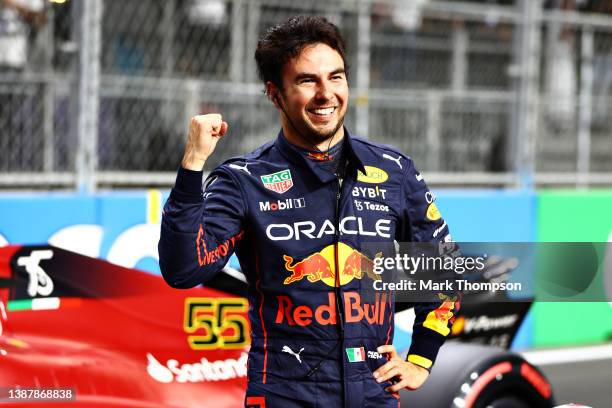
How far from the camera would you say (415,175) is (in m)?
3.03

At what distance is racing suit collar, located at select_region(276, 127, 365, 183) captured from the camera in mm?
2871

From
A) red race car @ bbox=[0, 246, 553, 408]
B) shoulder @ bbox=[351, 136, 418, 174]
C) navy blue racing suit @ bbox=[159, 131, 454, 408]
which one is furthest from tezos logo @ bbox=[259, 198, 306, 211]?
red race car @ bbox=[0, 246, 553, 408]

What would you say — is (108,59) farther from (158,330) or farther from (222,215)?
(222,215)

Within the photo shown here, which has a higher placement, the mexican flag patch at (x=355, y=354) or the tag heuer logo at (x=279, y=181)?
the tag heuer logo at (x=279, y=181)

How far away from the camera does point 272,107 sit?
845 cm

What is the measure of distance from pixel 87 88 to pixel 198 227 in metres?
4.10

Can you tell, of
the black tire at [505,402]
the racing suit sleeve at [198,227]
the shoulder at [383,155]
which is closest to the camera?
the racing suit sleeve at [198,227]

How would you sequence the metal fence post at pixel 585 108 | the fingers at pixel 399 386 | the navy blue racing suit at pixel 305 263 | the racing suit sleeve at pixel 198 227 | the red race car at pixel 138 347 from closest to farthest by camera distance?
the racing suit sleeve at pixel 198 227 → the navy blue racing suit at pixel 305 263 → the fingers at pixel 399 386 → the red race car at pixel 138 347 → the metal fence post at pixel 585 108

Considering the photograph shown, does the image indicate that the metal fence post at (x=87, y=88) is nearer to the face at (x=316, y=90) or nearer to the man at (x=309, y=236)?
the man at (x=309, y=236)

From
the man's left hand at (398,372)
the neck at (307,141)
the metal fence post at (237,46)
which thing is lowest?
the man's left hand at (398,372)

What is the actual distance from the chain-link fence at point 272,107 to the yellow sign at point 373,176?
388cm

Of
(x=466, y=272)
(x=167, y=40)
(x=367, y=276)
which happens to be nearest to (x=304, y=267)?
(x=367, y=276)

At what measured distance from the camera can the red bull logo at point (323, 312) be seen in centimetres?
278

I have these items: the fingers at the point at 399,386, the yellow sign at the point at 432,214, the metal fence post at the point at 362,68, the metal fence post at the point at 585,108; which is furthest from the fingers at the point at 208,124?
the metal fence post at the point at 585,108
